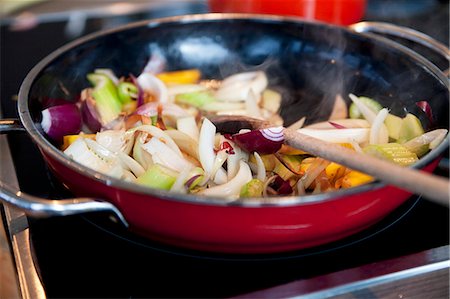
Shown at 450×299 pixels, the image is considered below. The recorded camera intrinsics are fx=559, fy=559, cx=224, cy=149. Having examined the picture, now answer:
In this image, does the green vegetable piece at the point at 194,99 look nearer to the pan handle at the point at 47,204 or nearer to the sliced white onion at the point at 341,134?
the sliced white onion at the point at 341,134

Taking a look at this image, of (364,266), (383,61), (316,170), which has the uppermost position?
(383,61)

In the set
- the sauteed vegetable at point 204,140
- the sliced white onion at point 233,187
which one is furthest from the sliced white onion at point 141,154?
the sliced white onion at point 233,187

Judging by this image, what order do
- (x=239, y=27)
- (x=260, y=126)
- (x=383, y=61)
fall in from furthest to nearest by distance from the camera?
(x=239, y=27) < (x=383, y=61) < (x=260, y=126)

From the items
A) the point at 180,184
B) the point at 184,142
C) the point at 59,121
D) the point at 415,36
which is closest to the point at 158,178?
the point at 180,184

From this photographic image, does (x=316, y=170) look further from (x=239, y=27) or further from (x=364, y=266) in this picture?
(x=239, y=27)

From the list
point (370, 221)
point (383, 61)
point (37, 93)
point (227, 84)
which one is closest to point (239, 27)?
point (227, 84)

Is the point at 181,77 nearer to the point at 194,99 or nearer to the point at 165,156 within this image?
the point at 194,99

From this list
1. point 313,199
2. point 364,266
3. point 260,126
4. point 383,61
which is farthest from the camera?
point 383,61

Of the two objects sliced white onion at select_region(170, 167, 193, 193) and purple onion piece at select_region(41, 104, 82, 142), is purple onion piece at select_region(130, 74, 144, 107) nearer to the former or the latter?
purple onion piece at select_region(41, 104, 82, 142)
